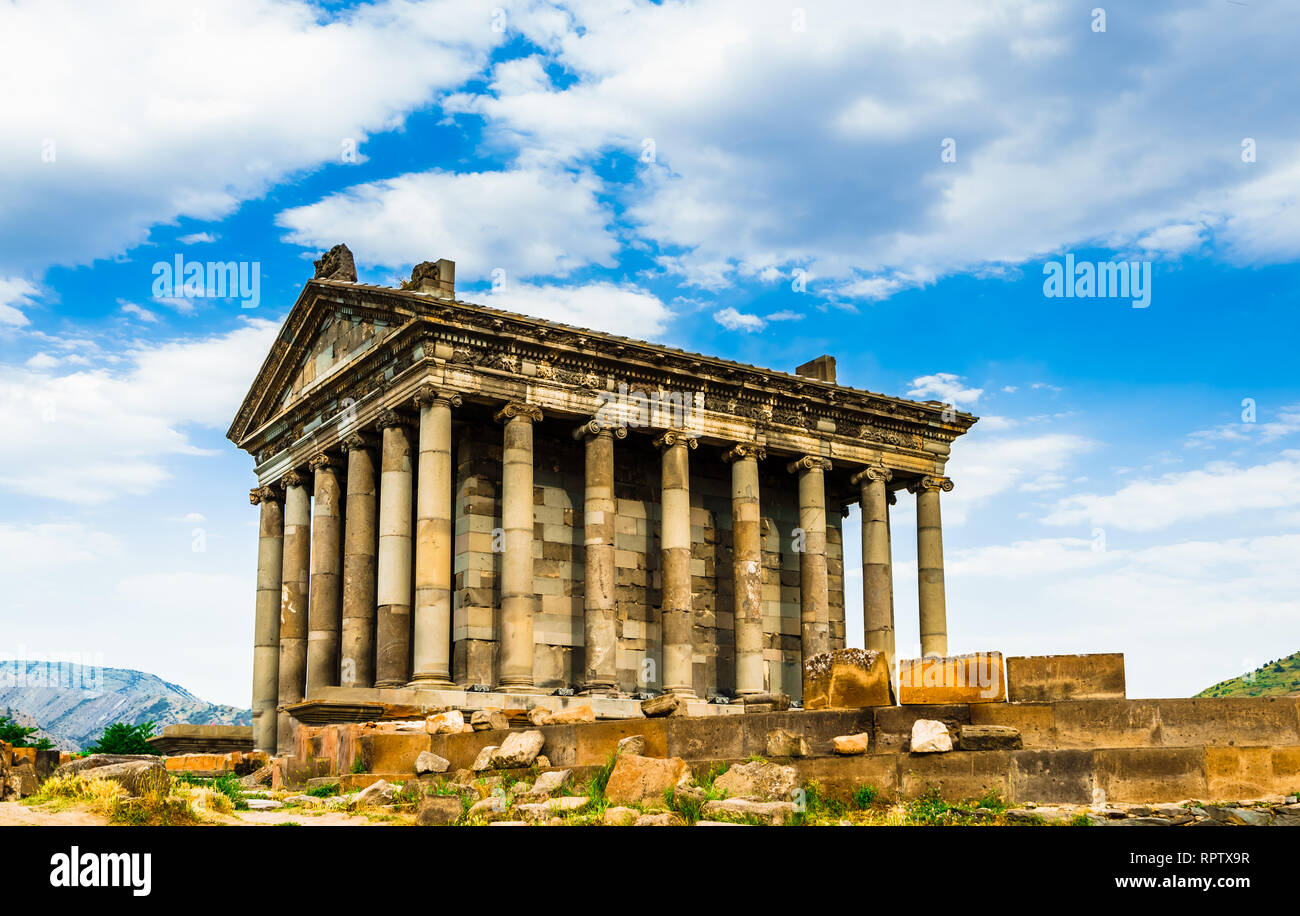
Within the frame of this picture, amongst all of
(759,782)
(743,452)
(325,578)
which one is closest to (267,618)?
(325,578)

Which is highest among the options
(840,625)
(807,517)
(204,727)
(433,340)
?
(433,340)

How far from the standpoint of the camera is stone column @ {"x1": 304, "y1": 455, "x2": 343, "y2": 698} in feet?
105

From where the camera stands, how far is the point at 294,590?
34844 mm

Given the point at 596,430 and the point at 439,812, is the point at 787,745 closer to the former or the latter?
the point at 439,812

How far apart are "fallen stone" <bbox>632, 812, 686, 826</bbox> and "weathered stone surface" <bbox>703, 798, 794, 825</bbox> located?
587 mm

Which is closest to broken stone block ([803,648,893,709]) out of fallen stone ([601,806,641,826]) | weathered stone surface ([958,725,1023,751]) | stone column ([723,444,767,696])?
weathered stone surface ([958,725,1023,751])

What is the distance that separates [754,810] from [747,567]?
781 inches

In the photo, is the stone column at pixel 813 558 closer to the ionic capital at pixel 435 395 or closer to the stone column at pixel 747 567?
the stone column at pixel 747 567

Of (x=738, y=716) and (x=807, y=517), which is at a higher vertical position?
(x=807, y=517)
